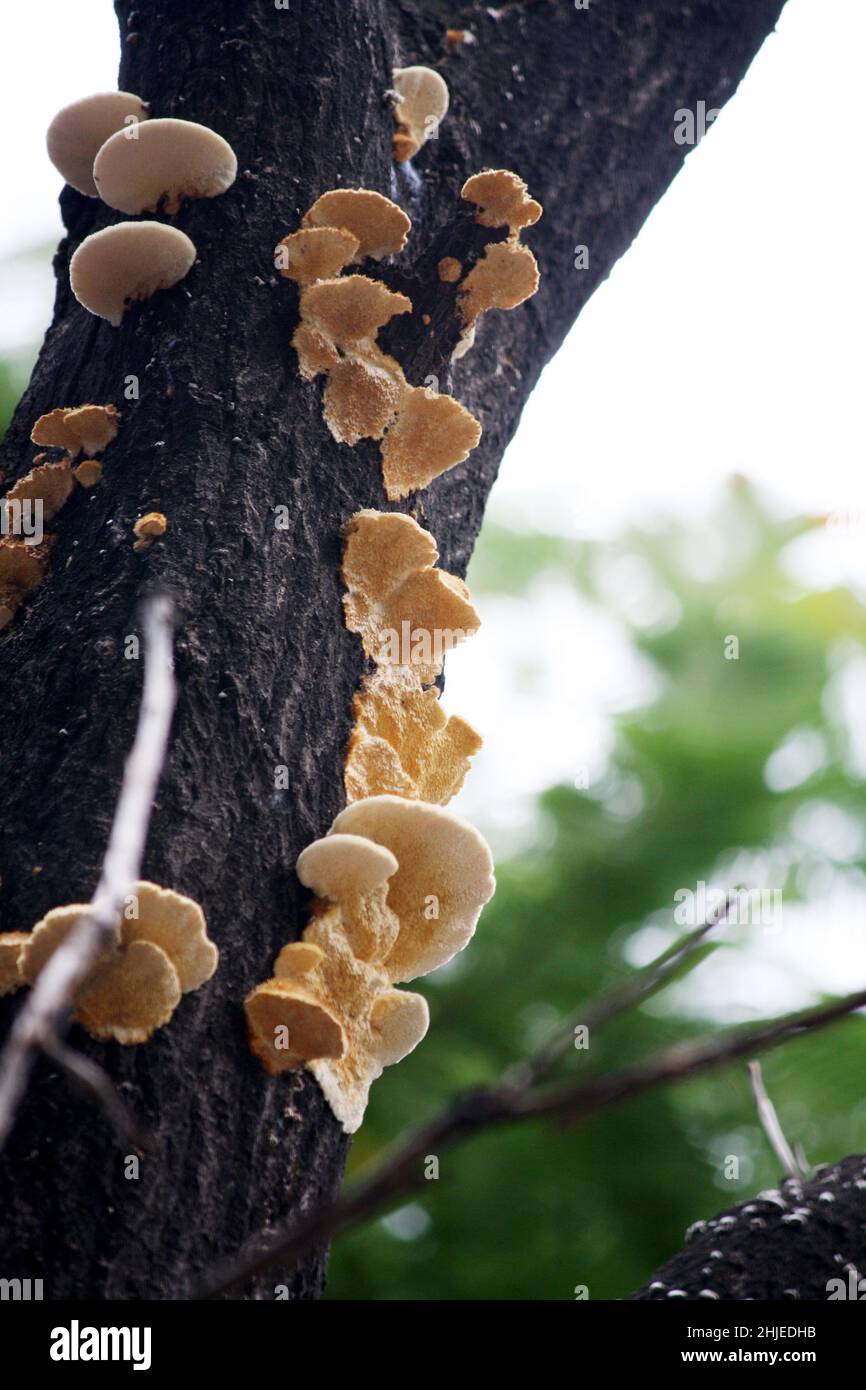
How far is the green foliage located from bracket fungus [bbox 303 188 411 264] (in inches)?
114

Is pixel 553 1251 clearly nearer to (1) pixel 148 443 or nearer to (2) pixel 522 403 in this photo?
(2) pixel 522 403

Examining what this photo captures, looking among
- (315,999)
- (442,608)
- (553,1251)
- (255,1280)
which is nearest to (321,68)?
(442,608)

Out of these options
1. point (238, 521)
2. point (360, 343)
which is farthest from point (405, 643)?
point (360, 343)

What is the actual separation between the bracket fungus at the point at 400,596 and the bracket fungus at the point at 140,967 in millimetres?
783

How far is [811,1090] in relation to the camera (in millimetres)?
5348

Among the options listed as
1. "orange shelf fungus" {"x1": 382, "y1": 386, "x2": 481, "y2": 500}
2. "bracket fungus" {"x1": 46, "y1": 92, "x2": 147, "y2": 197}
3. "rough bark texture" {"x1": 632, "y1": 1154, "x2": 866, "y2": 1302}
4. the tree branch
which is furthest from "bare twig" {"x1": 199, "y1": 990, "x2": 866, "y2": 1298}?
"bracket fungus" {"x1": 46, "y1": 92, "x2": 147, "y2": 197}

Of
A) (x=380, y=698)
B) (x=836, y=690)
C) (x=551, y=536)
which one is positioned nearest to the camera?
(x=380, y=698)

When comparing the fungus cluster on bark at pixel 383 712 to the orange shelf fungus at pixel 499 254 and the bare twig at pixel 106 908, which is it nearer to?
the orange shelf fungus at pixel 499 254

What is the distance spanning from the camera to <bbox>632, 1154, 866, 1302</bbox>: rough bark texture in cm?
236

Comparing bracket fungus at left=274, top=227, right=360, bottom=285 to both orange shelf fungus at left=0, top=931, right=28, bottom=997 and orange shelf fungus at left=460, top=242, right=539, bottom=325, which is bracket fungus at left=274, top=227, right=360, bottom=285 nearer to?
orange shelf fungus at left=460, top=242, right=539, bottom=325

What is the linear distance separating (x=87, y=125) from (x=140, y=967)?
82.8 inches

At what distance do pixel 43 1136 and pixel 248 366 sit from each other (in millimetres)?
1556

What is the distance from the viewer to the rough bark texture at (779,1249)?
7.73 feet

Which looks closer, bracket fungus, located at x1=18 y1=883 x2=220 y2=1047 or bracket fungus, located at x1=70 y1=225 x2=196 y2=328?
bracket fungus, located at x1=18 y1=883 x2=220 y2=1047
